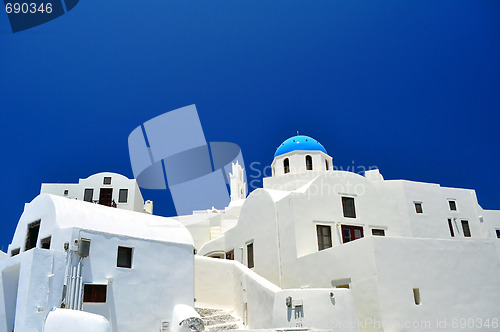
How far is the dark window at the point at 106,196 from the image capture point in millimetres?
33469

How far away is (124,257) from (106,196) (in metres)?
17.9

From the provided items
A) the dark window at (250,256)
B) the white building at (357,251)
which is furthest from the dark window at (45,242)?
the dark window at (250,256)

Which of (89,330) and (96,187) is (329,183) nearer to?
(89,330)

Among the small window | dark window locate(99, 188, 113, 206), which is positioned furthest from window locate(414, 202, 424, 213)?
dark window locate(99, 188, 113, 206)

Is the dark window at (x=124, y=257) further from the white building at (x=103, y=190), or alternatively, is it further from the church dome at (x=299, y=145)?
the church dome at (x=299, y=145)

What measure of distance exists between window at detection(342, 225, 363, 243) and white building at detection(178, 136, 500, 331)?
2.2 inches

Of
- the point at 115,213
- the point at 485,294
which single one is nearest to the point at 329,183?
the point at 485,294

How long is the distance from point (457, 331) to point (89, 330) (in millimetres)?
13949

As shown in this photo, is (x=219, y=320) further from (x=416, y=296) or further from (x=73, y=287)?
(x=416, y=296)

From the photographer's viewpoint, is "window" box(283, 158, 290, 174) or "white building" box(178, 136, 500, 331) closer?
"white building" box(178, 136, 500, 331)

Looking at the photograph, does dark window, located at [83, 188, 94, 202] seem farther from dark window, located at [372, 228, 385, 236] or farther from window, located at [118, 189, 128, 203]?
dark window, located at [372, 228, 385, 236]

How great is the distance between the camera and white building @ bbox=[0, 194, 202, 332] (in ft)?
47.1

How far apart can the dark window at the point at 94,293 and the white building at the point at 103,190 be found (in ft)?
58.8

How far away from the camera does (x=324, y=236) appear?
2175 centimetres
